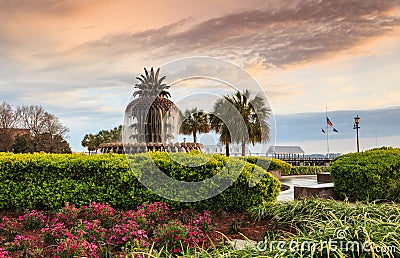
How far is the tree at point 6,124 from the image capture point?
36969mm

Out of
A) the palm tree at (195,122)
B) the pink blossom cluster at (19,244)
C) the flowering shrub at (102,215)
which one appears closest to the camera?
the pink blossom cluster at (19,244)

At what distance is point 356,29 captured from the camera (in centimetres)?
1118

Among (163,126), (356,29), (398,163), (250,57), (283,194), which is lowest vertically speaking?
(283,194)

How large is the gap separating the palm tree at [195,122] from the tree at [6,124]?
34287 mm

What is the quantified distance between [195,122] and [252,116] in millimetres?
1560

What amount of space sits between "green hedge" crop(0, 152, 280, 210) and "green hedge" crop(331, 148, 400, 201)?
3.04 m

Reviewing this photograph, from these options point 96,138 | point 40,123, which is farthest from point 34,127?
point 96,138

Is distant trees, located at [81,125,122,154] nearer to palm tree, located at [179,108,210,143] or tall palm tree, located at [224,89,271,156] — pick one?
palm tree, located at [179,108,210,143]

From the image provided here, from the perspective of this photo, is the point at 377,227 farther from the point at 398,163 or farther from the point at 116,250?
the point at 398,163

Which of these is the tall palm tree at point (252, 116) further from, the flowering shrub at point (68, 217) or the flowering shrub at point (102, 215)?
the flowering shrub at point (68, 217)

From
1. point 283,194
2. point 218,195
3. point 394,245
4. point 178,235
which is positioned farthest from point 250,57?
point 394,245

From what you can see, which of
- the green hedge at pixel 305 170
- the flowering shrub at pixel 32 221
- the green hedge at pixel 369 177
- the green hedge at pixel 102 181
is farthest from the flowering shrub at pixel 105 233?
the green hedge at pixel 305 170

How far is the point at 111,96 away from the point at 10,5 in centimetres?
383

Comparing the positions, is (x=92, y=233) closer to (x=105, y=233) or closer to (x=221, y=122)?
(x=105, y=233)
